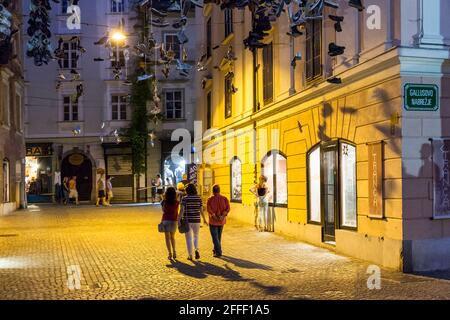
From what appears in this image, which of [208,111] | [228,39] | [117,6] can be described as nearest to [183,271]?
[228,39]

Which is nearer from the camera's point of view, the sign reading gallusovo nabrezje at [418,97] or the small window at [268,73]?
the sign reading gallusovo nabrezje at [418,97]

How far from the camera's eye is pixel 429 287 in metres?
9.44

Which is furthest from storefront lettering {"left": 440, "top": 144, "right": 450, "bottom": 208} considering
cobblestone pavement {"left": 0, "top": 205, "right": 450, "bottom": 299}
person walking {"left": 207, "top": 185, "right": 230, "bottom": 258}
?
person walking {"left": 207, "top": 185, "right": 230, "bottom": 258}

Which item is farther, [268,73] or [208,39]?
[208,39]

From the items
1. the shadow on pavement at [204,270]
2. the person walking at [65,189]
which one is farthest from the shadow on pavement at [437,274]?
the person walking at [65,189]

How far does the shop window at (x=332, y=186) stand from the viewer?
517 inches

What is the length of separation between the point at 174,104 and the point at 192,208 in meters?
24.3

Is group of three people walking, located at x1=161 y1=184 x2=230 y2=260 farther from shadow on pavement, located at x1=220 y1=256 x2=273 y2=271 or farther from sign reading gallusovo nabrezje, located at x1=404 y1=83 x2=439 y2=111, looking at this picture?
sign reading gallusovo nabrezje, located at x1=404 y1=83 x2=439 y2=111

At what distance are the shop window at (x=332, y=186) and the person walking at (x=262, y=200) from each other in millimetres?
2702

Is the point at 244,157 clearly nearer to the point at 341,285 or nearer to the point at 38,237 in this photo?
the point at 38,237

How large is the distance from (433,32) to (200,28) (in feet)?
62.0

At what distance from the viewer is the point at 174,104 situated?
36.5 m

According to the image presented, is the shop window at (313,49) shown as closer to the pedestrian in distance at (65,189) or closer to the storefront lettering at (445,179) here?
the storefront lettering at (445,179)

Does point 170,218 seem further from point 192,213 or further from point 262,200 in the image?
point 262,200
